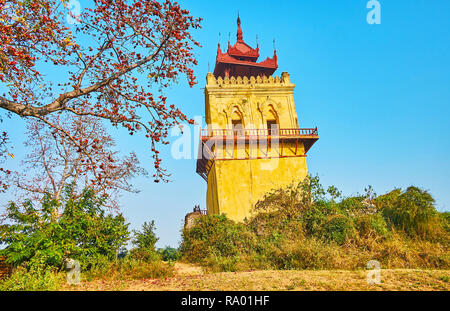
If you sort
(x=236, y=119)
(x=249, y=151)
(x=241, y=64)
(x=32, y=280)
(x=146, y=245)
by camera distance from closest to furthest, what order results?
(x=32, y=280)
(x=146, y=245)
(x=249, y=151)
(x=236, y=119)
(x=241, y=64)

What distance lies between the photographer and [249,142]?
58.6 feet

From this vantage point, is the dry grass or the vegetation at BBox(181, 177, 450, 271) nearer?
the dry grass

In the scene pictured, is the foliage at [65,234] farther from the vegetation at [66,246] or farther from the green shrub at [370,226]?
the green shrub at [370,226]

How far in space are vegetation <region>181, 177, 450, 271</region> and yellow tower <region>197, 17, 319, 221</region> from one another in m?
1.41

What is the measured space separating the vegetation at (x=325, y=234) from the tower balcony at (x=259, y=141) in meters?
Answer: 3.13

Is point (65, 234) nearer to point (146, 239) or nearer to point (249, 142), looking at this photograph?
point (146, 239)

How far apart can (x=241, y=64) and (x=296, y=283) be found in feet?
68.7

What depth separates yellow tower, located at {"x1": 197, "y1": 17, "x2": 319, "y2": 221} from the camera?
55.8ft

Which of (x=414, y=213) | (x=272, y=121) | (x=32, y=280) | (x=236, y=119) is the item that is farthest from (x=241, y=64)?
(x=32, y=280)

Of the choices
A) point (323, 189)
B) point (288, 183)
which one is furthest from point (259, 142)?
point (323, 189)

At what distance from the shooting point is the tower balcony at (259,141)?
17.6 m

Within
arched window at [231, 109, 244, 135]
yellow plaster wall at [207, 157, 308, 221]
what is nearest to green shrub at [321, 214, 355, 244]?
yellow plaster wall at [207, 157, 308, 221]

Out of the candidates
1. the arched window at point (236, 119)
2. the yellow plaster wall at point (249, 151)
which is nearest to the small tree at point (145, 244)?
the yellow plaster wall at point (249, 151)

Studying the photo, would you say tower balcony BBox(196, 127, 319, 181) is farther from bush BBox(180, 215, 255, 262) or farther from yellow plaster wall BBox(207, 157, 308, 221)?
bush BBox(180, 215, 255, 262)
